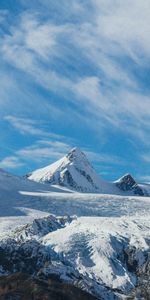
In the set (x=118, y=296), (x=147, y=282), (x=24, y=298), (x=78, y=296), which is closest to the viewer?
(x=24, y=298)

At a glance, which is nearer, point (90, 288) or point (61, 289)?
point (61, 289)

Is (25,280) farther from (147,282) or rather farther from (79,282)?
(147,282)

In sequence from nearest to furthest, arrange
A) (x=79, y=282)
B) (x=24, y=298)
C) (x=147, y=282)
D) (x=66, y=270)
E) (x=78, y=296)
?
1. (x=24, y=298)
2. (x=78, y=296)
3. (x=79, y=282)
4. (x=66, y=270)
5. (x=147, y=282)

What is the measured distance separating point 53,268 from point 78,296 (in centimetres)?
3992

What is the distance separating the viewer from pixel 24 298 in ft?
285

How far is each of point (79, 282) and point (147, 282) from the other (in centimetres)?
7836

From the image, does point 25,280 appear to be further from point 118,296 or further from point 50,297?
point 118,296

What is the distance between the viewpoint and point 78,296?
92.5 meters

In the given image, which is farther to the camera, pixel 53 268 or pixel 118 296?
pixel 53 268

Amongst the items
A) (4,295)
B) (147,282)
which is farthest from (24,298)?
(147,282)

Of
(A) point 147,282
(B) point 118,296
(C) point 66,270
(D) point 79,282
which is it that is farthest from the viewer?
(A) point 147,282

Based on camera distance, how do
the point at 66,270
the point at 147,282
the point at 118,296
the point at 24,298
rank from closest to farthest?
the point at 24,298, the point at 118,296, the point at 66,270, the point at 147,282

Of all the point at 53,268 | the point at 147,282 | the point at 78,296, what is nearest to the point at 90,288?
the point at 53,268

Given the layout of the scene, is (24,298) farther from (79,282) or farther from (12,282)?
(79,282)
